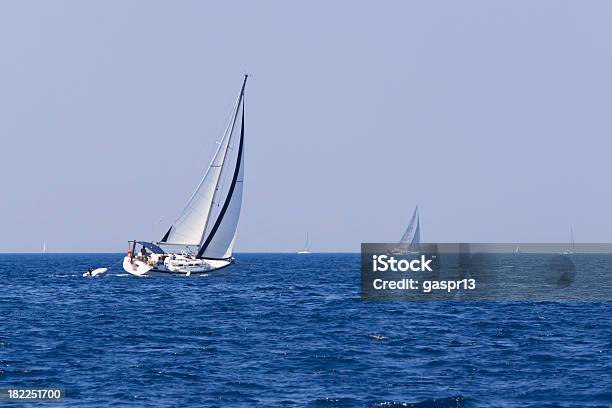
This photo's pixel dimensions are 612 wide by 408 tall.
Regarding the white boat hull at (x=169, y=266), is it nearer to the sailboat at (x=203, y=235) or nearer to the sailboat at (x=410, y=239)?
the sailboat at (x=203, y=235)

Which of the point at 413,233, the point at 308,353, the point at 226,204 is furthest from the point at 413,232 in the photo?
the point at 308,353

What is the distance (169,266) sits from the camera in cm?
9288

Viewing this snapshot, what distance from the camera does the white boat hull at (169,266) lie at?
93.1 m

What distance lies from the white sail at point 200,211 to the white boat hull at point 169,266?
2385 mm

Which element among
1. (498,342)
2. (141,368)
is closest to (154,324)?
(141,368)

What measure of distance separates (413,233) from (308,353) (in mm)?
151659

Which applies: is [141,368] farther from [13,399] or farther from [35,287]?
[35,287]

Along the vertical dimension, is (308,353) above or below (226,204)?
below

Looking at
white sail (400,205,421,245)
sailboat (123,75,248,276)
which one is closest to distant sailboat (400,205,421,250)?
white sail (400,205,421,245)

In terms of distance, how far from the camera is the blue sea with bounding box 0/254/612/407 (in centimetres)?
2967

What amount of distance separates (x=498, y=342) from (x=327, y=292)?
36.8 m

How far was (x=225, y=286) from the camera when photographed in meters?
83.2

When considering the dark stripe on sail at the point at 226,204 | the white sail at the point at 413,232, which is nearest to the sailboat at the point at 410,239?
the white sail at the point at 413,232

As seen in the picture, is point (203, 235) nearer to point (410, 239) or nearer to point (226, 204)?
Result: point (226, 204)
